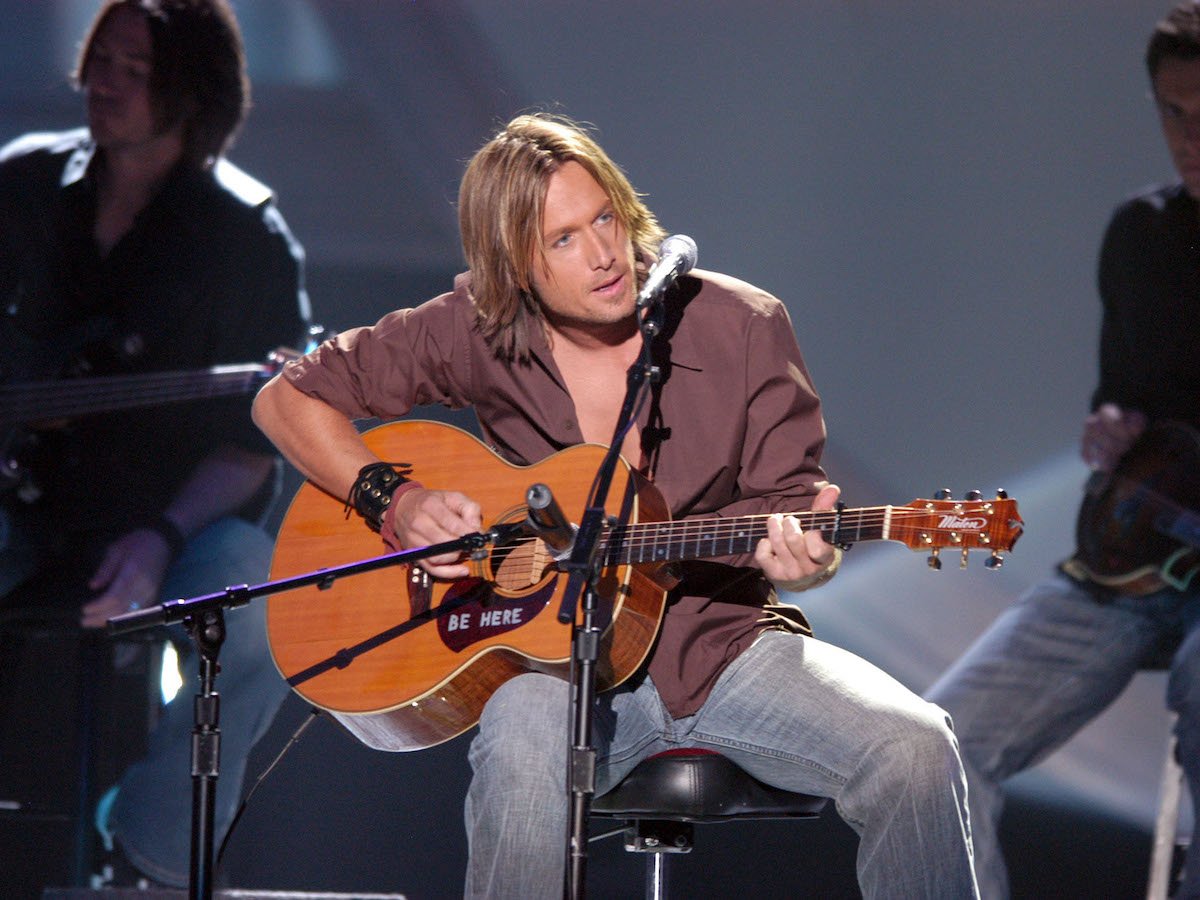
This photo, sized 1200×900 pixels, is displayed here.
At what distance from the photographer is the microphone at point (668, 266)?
230cm

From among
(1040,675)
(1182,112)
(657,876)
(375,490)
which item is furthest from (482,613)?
(1182,112)

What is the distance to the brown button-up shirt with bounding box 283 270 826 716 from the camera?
8.72 ft

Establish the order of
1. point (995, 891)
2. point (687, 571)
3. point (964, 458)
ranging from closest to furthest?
point (687, 571), point (995, 891), point (964, 458)

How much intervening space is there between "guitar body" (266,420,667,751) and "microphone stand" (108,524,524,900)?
0.86ft

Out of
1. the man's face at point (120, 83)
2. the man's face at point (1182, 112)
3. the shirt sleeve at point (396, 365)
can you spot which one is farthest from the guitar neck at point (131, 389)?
the man's face at point (1182, 112)

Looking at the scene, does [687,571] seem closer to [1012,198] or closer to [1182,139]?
[1012,198]

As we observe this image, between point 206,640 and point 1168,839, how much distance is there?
273 cm

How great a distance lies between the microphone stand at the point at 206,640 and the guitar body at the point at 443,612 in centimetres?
26

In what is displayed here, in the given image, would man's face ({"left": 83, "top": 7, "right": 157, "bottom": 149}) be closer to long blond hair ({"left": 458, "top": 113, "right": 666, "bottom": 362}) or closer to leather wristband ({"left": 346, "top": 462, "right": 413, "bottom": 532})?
long blond hair ({"left": 458, "top": 113, "right": 666, "bottom": 362})

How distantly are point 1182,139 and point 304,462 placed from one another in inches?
105

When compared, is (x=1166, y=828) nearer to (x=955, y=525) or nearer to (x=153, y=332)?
(x=955, y=525)

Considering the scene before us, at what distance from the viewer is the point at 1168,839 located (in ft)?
12.3

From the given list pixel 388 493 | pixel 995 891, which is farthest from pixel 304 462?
pixel 995 891

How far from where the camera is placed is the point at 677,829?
102 inches
